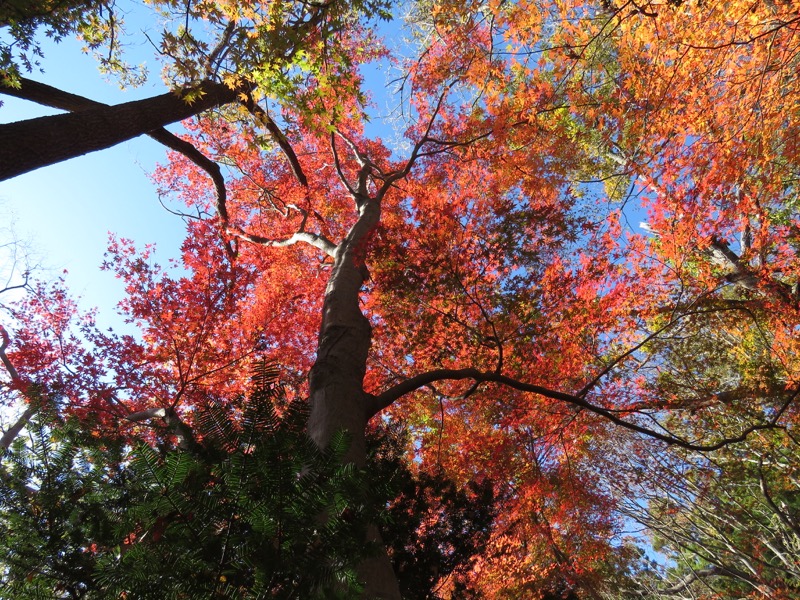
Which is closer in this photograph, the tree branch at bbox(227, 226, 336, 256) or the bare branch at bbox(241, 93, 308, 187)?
the bare branch at bbox(241, 93, 308, 187)

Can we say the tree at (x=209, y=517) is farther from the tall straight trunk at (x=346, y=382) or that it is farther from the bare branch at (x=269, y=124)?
the bare branch at (x=269, y=124)

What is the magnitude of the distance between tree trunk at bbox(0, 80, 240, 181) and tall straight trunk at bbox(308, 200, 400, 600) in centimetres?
275

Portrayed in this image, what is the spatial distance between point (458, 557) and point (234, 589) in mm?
5521

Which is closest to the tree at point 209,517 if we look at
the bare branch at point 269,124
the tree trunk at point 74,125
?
the tree trunk at point 74,125

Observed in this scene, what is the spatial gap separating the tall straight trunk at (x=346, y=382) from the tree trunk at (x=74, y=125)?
275cm

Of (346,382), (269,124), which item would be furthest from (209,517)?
(269,124)

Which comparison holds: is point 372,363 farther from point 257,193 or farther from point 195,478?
point 195,478

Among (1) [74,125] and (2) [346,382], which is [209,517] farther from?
(1) [74,125]

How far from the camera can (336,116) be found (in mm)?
4625

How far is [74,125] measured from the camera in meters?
3.55

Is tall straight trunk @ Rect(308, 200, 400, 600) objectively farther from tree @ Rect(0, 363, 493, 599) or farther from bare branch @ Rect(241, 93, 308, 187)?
→ bare branch @ Rect(241, 93, 308, 187)

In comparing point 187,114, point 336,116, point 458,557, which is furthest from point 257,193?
point 458,557

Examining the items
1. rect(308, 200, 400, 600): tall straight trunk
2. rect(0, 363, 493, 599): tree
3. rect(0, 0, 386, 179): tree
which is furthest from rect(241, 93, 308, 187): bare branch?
rect(0, 363, 493, 599): tree

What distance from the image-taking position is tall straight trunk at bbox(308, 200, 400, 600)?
282cm
